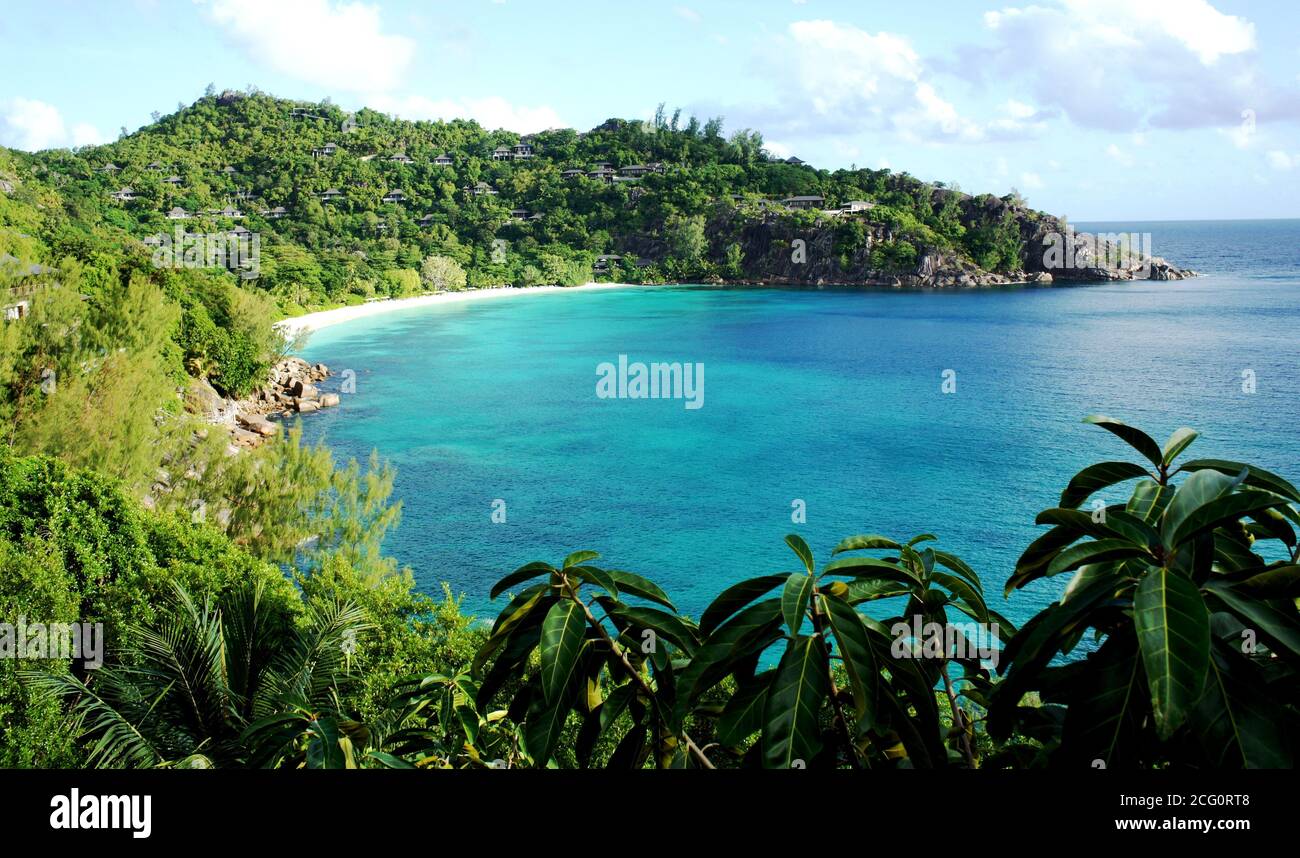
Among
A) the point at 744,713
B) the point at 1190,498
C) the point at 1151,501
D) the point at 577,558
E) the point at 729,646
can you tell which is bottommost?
the point at 744,713

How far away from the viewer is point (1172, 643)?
1.82 m

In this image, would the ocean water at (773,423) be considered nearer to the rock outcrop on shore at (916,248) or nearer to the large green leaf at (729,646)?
the large green leaf at (729,646)

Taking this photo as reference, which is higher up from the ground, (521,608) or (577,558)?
(577,558)

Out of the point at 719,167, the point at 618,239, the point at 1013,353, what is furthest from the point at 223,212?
the point at 1013,353

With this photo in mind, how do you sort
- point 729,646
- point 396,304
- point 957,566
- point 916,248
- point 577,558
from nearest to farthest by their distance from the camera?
1. point 729,646
2. point 577,558
3. point 957,566
4. point 396,304
5. point 916,248

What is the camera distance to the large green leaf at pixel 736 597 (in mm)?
2551

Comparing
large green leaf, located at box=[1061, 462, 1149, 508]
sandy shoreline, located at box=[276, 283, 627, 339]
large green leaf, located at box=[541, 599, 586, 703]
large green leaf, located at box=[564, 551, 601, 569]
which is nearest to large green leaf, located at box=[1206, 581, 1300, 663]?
large green leaf, located at box=[1061, 462, 1149, 508]

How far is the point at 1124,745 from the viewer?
205 cm

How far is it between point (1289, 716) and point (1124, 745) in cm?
36

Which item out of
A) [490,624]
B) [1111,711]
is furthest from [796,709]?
[490,624]

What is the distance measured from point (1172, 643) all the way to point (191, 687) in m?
6.98

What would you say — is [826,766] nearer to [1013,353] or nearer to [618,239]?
[1013,353]
